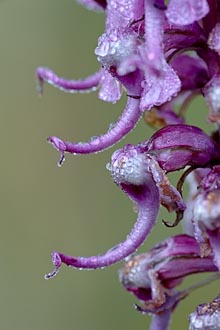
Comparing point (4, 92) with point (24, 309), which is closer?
point (24, 309)

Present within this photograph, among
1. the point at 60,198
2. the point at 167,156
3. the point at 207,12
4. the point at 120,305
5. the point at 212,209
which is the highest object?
the point at 60,198

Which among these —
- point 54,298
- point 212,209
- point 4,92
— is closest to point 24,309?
point 54,298

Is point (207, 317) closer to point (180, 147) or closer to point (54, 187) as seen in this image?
point (180, 147)

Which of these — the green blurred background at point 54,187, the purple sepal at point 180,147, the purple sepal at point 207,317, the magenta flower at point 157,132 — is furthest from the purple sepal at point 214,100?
the green blurred background at point 54,187

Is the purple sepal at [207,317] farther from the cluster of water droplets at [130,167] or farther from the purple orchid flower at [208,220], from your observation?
the cluster of water droplets at [130,167]

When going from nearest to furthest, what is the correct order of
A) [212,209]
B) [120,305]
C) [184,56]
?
1. [212,209]
2. [184,56]
3. [120,305]

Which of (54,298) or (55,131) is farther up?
(55,131)

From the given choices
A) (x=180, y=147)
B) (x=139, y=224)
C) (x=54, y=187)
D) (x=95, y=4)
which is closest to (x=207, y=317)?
(x=139, y=224)

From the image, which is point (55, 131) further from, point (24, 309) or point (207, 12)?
point (207, 12)

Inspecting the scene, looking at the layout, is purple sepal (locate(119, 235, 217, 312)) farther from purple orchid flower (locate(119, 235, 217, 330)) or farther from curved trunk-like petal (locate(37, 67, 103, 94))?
curved trunk-like petal (locate(37, 67, 103, 94))
